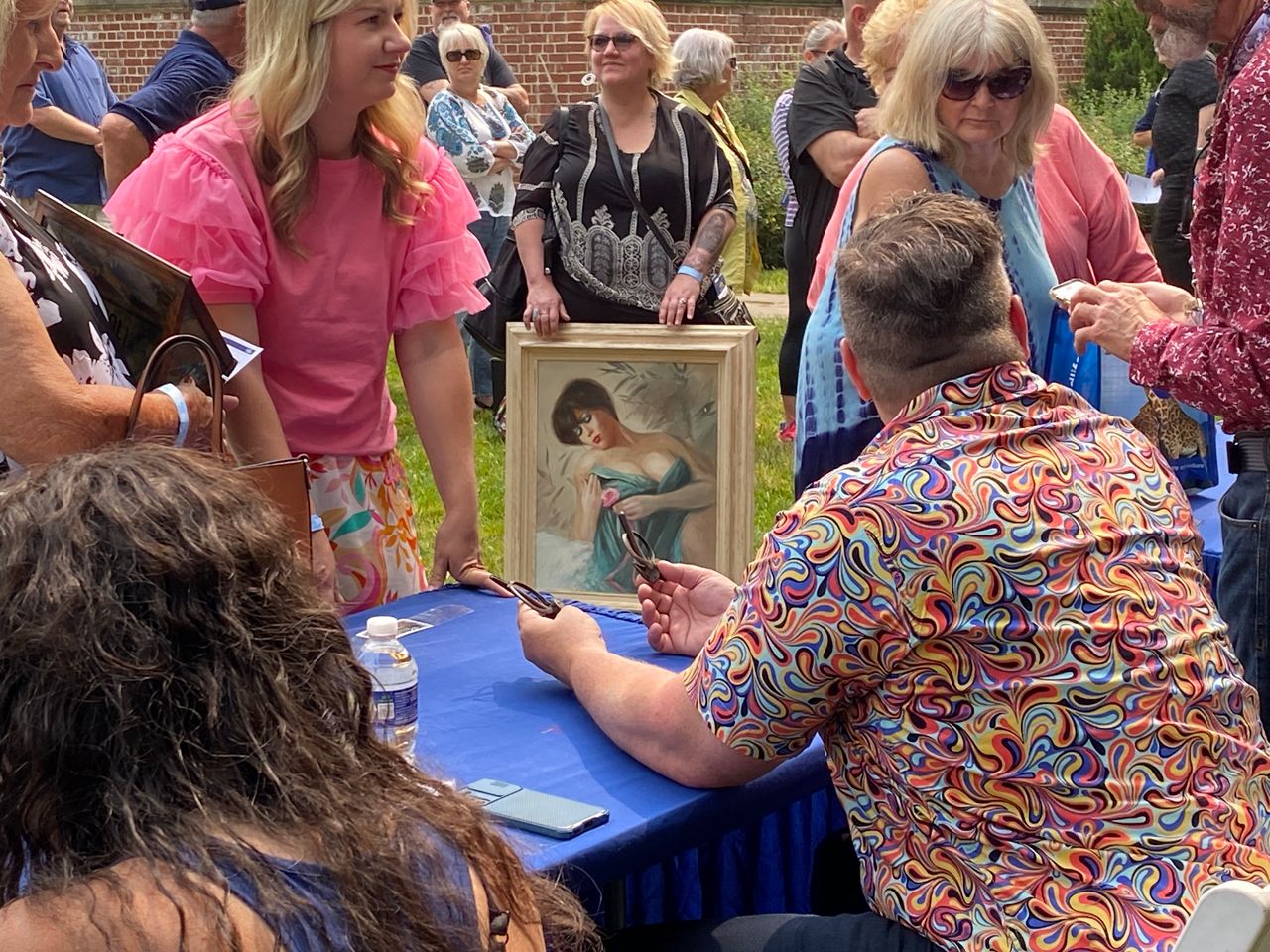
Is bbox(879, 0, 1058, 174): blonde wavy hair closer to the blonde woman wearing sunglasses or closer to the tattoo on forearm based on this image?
the blonde woman wearing sunglasses

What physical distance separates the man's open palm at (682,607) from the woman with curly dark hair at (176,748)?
1318 mm

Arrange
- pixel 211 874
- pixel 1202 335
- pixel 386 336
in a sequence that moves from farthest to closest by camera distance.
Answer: pixel 386 336 → pixel 1202 335 → pixel 211 874

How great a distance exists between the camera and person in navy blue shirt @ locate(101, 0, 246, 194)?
5.26 m

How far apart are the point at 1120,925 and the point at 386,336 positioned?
1824mm

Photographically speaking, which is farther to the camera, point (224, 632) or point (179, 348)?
point (179, 348)

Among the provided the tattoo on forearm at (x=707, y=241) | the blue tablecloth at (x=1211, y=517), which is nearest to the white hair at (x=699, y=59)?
the tattoo on forearm at (x=707, y=241)

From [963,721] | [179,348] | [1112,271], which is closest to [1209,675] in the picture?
[963,721]

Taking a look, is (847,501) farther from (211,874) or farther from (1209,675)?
(211,874)

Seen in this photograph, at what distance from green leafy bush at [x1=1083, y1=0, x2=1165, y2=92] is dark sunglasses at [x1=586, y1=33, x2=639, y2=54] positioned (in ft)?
41.9

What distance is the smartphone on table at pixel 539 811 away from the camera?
1926 millimetres

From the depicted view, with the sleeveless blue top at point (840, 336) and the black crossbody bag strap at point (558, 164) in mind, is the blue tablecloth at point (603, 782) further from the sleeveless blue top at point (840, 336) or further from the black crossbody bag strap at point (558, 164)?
the black crossbody bag strap at point (558, 164)

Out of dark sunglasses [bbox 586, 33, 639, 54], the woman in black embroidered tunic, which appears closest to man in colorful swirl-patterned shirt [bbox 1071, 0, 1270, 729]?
the woman in black embroidered tunic

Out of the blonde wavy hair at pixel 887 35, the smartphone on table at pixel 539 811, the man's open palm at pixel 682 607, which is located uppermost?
the blonde wavy hair at pixel 887 35

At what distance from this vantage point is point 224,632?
3.89 feet
